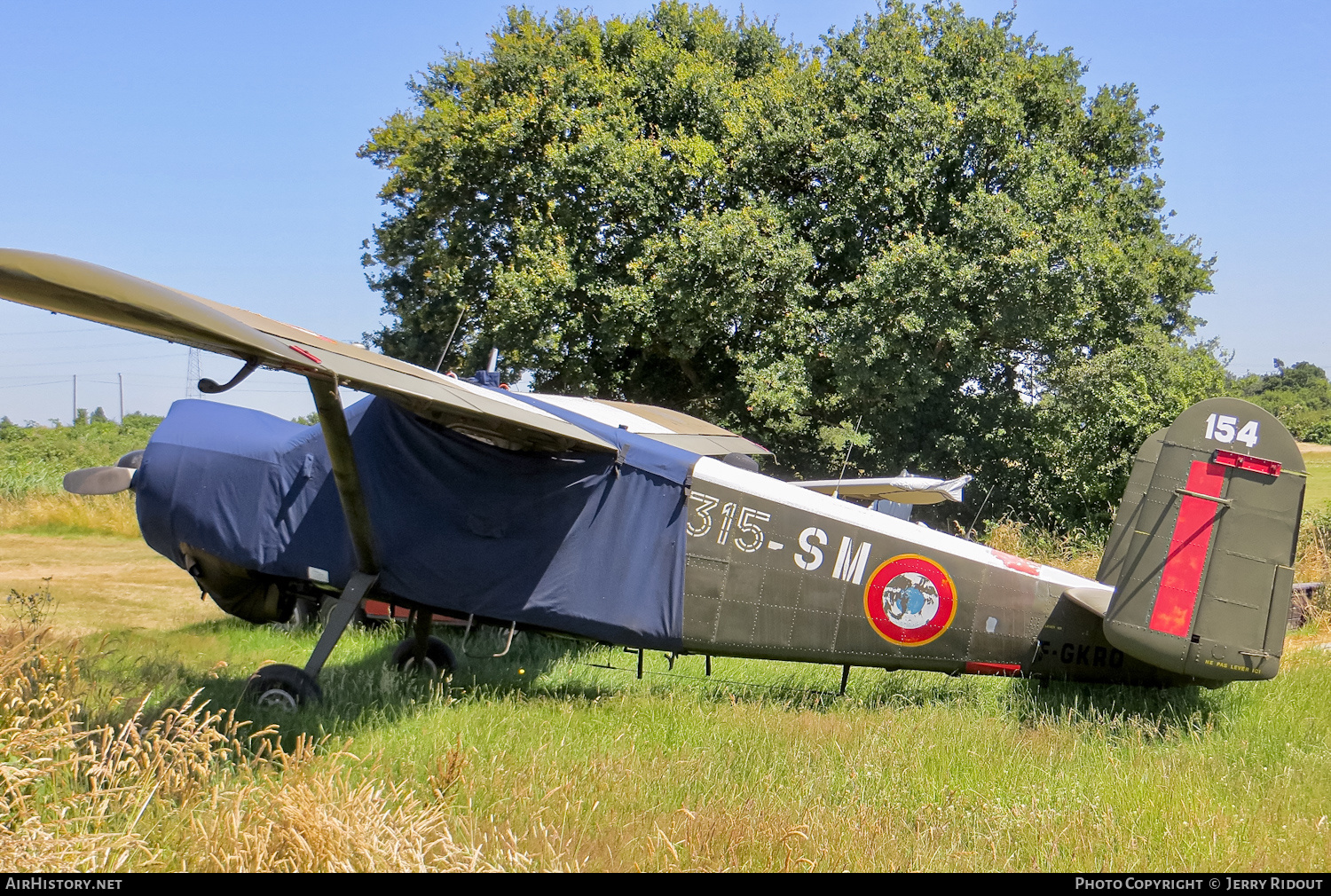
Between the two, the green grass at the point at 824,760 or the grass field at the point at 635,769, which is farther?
the green grass at the point at 824,760

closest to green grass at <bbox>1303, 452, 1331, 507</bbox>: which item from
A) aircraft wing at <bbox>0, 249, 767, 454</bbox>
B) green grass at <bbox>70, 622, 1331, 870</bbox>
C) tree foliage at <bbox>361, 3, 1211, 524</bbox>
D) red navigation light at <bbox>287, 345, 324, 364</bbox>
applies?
tree foliage at <bbox>361, 3, 1211, 524</bbox>

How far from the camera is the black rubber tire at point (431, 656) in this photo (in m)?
7.39

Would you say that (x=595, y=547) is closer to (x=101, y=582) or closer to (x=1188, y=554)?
(x=1188, y=554)

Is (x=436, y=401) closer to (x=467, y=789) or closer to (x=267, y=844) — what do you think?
(x=467, y=789)

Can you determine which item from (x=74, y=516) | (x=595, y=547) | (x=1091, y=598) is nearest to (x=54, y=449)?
(x=74, y=516)

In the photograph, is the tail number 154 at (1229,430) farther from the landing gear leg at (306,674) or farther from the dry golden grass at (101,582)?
the dry golden grass at (101,582)

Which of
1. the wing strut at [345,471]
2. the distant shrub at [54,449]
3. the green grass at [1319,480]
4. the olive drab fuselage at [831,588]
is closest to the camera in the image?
the wing strut at [345,471]

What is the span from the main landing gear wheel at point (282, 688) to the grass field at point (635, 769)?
182 millimetres

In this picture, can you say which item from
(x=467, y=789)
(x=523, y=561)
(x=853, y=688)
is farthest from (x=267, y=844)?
(x=853, y=688)

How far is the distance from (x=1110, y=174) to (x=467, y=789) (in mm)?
20684

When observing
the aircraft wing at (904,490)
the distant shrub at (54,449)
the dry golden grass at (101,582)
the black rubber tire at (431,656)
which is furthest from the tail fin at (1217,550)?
the distant shrub at (54,449)

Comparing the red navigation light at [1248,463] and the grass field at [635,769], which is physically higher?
the red navigation light at [1248,463]

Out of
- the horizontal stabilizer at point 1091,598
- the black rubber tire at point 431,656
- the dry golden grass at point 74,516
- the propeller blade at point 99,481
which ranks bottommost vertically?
the dry golden grass at point 74,516

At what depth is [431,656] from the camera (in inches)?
301
